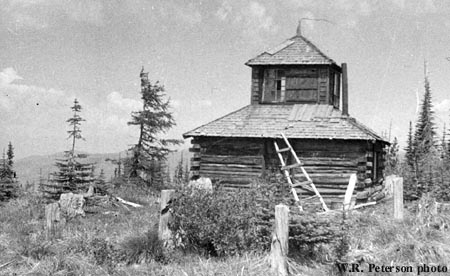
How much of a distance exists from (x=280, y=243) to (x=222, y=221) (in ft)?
4.26

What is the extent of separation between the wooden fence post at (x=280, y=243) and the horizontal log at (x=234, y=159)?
10.0 m

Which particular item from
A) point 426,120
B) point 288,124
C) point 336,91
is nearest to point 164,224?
point 288,124

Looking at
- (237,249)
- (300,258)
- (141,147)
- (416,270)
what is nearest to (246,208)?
(237,249)

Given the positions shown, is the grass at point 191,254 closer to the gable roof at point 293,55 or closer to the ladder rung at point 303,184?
the ladder rung at point 303,184

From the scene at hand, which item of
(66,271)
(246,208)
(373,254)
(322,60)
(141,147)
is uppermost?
(322,60)

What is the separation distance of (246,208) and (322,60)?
12.0m

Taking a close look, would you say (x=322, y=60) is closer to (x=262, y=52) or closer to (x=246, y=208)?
(x=262, y=52)

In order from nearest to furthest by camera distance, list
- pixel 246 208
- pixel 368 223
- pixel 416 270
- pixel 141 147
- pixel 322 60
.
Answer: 1. pixel 416 270
2. pixel 246 208
3. pixel 368 223
4. pixel 322 60
5. pixel 141 147

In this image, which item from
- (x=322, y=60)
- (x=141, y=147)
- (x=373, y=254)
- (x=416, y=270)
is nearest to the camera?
(x=416, y=270)

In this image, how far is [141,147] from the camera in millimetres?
25312

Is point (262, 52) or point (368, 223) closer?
point (368, 223)

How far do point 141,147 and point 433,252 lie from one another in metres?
18.9

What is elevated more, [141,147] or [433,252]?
[141,147]

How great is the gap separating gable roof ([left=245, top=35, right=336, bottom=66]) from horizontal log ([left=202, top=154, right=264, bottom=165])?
4.19 metres
